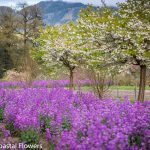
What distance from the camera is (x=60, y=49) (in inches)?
1090

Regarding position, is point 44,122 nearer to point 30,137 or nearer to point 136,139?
point 30,137

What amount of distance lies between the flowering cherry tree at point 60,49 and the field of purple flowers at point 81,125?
557 inches

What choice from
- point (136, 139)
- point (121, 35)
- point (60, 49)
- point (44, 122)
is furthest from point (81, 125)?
point (60, 49)

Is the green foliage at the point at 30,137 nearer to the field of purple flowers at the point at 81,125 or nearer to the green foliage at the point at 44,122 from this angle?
the field of purple flowers at the point at 81,125

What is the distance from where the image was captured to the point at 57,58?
1120 inches

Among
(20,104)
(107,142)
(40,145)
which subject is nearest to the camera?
(107,142)

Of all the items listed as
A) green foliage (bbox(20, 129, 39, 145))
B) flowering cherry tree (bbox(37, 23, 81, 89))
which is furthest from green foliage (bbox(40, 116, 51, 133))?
flowering cherry tree (bbox(37, 23, 81, 89))

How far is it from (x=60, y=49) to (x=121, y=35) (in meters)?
11.6

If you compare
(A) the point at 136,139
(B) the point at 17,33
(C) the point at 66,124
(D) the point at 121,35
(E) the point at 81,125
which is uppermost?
(B) the point at 17,33

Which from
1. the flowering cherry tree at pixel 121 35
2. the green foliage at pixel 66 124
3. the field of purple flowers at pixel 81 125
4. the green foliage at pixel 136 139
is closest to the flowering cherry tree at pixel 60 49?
the flowering cherry tree at pixel 121 35

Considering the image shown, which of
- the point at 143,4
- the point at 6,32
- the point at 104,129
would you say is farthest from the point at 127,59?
the point at 6,32

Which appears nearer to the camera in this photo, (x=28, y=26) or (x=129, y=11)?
(x=129, y=11)

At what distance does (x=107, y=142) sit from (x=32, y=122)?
141 inches

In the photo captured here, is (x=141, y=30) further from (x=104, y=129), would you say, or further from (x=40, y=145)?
(x=104, y=129)
